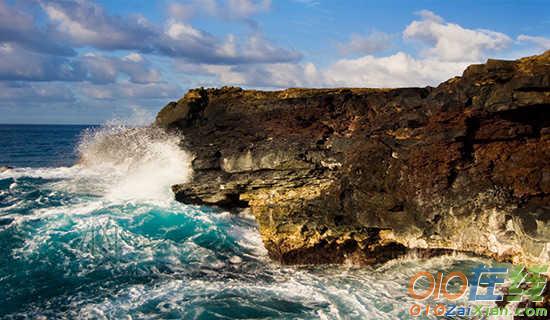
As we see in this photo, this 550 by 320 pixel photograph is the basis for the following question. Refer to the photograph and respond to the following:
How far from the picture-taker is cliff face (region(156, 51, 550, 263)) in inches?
454

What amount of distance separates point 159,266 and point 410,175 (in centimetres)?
857

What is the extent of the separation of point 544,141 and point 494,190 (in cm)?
207

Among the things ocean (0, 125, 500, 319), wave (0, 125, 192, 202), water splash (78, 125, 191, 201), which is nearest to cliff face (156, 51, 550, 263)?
ocean (0, 125, 500, 319)

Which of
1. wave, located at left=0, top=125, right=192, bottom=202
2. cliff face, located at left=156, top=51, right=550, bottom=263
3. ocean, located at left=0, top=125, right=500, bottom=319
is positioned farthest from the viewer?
wave, located at left=0, top=125, right=192, bottom=202

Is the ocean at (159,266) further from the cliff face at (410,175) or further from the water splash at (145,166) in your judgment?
the cliff face at (410,175)

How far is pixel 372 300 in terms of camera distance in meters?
10.7

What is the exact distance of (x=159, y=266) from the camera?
43.8 ft

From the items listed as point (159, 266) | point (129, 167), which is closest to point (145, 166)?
point (129, 167)

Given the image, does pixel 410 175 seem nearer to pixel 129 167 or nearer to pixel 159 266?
pixel 159 266

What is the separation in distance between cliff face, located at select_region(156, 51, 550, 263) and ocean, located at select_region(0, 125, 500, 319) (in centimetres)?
95

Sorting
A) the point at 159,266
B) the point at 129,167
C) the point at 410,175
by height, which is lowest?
the point at 159,266

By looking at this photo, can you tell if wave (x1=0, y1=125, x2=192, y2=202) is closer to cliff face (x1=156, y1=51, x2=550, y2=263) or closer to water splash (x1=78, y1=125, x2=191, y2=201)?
water splash (x1=78, y1=125, x2=191, y2=201)

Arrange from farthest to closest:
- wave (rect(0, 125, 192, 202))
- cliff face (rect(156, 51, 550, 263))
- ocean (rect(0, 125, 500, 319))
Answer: wave (rect(0, 125, 192, 202))
cliff face (rect(156, 51, 550, 263))
ocean (rect(0, 125, 500, 319))

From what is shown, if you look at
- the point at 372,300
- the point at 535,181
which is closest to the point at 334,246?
the point at 372,300
